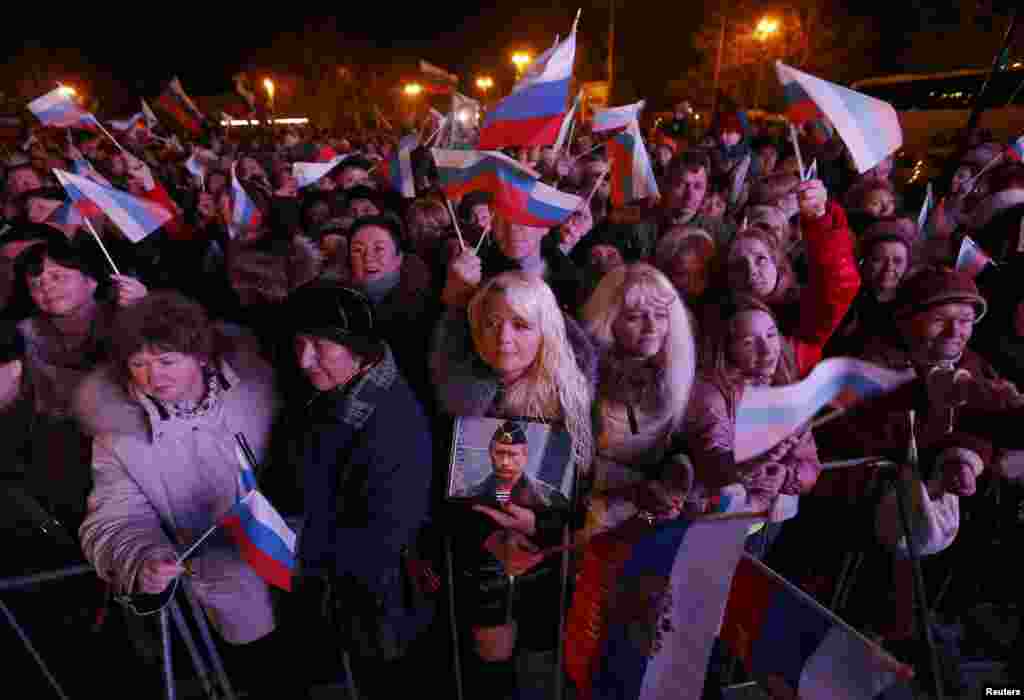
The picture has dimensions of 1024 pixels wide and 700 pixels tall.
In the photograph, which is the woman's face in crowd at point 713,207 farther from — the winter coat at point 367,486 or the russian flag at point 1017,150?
the winter coat at point 367,486

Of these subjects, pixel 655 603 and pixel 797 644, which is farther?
pixel 655 603

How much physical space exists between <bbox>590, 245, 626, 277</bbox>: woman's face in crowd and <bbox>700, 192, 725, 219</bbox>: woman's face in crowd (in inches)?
58.0

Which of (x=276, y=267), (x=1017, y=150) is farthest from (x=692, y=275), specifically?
(x=1017, y=150)

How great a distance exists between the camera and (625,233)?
15.8 ft

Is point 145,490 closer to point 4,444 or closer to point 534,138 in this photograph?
point 4,444

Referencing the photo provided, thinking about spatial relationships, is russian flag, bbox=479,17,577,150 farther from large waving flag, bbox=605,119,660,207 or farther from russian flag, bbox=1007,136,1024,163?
russian flag, bbox=1007,136,1024,163

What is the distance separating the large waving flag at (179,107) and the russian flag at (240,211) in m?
4.94

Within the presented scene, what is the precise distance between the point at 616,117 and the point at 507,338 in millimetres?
3698

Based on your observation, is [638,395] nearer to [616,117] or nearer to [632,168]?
[632,168]

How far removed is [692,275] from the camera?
3.48 metres

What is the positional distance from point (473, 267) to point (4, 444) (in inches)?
95.8

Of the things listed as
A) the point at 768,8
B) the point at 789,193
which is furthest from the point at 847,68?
the point at 789,193

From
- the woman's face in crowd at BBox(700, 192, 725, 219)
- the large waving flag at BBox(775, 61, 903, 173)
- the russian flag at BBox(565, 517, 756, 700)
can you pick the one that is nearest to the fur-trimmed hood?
the russian flag at BBox(565, 517, 756, 700)

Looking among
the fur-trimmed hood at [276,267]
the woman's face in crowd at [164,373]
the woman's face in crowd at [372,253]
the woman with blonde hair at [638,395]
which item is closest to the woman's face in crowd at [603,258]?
the woman with blonde hair at [638,395]
